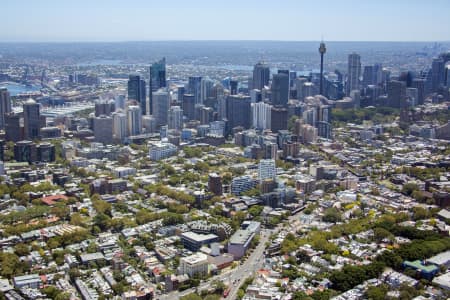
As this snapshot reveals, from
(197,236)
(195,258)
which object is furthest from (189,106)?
(195,258)

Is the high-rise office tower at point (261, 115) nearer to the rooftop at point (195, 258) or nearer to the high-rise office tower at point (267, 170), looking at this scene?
the high-rise office tower at point (267, 170)

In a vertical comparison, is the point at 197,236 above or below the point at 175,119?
below

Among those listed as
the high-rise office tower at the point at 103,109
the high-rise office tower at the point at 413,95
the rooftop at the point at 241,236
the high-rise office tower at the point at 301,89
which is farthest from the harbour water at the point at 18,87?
the rooftop at the point at 241,236

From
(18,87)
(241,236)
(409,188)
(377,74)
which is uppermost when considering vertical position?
(377,74)

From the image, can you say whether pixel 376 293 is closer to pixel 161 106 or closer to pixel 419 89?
pixel 161 106

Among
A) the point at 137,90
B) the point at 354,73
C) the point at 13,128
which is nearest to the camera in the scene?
the point at 13,128
